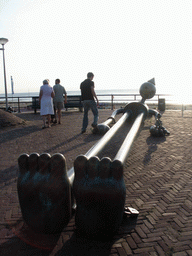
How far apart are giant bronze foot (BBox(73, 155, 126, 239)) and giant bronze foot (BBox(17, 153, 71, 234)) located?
14cm

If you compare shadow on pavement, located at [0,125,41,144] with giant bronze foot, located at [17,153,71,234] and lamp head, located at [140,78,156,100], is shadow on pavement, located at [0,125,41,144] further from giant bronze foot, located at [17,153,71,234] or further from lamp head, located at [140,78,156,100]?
giant bronze foot, located at [17,153,71,234]

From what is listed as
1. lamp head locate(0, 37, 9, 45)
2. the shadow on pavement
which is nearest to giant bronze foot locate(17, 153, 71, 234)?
the shadow on pavement

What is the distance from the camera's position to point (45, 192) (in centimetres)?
245

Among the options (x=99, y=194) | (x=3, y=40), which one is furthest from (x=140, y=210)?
(x=3, y=40)

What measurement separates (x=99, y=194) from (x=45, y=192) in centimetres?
52

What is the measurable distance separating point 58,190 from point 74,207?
17.9 inches

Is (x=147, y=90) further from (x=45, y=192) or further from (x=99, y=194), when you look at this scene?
(x=45, y=192)

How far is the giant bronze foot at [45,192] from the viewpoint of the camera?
246cm

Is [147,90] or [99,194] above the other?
[147,90]

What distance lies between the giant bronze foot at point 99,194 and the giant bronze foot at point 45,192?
Answer: 14cm

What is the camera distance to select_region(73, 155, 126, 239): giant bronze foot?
7.91ft

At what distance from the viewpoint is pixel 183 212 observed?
117 inches

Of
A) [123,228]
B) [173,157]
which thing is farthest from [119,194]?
[173,157]

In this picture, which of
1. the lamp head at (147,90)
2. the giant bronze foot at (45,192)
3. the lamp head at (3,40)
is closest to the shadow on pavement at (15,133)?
the lamp head at (147,90)
